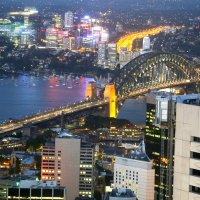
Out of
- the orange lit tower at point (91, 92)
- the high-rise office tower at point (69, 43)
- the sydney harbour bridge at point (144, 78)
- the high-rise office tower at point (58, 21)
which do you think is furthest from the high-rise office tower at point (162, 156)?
the high-rise office tower at point (58, 21)

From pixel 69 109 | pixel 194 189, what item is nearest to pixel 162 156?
pixel 194 189

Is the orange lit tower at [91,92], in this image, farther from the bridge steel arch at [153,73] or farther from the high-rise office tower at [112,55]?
the high-rise office tower at [112,55]

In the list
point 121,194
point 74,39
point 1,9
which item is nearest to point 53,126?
point 121,194

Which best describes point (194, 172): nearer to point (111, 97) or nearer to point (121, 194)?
point (121, 194)

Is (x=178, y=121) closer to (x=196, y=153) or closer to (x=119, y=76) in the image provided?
(x=196, y=153)

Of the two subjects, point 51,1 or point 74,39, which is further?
point 51,1

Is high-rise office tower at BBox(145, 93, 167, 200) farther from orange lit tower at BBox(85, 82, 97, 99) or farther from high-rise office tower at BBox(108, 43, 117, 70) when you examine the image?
high-rise office tower at BBox(108, 43, 117, 70)
